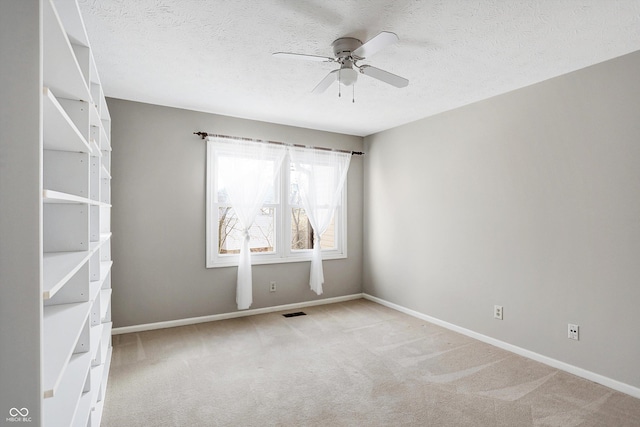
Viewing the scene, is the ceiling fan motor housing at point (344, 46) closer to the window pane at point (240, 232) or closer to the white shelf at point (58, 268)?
the white shelf at point (58, 268)

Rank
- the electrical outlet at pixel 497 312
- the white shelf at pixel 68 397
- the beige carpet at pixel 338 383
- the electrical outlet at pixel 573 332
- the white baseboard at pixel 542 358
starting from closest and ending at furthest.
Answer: the white shelf at pixel 68 397 → the beige carpet at pixel 338 383 → the white baseboard at pixel 542 358 → the electrical outlet at pixel 573 332 → the electrical outlet at pixel 497 312

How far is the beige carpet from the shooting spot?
7.45 feet

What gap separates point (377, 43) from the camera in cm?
212

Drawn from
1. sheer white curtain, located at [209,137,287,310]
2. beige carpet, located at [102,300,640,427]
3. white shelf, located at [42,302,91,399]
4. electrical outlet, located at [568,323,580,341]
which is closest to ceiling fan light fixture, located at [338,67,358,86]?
white shelf, located at [42,302,91,399]

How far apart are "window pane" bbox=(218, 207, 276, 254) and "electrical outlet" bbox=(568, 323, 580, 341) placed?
10.8 ft

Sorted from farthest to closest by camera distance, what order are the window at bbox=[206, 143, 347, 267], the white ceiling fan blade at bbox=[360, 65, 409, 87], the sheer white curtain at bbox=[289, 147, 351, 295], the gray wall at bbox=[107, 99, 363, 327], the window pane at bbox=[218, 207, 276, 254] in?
the sheer white curtain at bbox=[289, 147, 351, 295] < the window pane at bbox=[218, 207, 276, 254] < the window at bbox=[206, 143, 347, 267] < the gray wall at bbox=[107, 99, 363, 327] < the white ceiling fan blade at bbox=[360, 65, 409, 87]

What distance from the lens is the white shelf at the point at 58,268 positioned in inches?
42.1

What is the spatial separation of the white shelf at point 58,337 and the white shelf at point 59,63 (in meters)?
1.03

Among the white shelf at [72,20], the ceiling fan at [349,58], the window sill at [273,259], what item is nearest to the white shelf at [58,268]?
the white shelf at [72,20]

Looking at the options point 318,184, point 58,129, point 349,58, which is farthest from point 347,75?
point 318,184

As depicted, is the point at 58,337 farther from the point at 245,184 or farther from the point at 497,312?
the point at 497,312

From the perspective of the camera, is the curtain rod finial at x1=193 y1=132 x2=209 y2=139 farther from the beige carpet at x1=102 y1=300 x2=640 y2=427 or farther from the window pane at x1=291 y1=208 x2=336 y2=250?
the beige carpet at x1=102 y1=300 x2=640 y2=427

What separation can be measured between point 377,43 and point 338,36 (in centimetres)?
37

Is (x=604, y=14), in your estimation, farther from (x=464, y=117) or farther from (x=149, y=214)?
(x=149, y=214)
